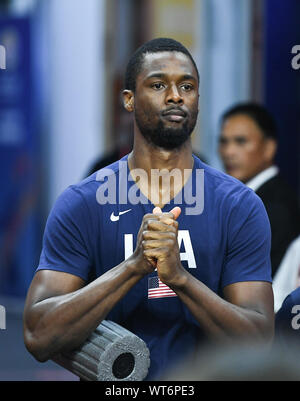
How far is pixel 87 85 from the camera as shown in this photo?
1196 centimetres

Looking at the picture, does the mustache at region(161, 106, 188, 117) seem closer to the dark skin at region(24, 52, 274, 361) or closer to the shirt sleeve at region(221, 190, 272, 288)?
the dark skin at region(24, 52, 274, 361)

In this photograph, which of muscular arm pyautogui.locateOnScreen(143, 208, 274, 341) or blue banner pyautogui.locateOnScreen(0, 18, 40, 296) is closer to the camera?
muscular arm pyautogui.locateOnScreen(143, 208, 274, 341)

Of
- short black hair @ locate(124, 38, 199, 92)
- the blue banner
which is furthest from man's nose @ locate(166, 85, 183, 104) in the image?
the blue banner

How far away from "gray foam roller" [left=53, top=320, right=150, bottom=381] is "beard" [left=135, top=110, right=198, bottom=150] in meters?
0.59

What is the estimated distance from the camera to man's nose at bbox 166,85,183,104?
2.88 metres

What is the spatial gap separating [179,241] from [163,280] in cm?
23

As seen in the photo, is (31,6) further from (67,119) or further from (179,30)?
(179,30)

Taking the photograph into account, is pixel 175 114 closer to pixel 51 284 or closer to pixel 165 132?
pixel 165 132

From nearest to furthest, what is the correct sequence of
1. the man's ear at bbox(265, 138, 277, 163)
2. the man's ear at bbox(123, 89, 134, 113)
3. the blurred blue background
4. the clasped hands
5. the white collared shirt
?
the clasped hands → the man's ear at bbox(123, 89, 134, 113) → the white collared shirt → the man's ear at bbox(265, 138, 277, 163) → the blurred blue background

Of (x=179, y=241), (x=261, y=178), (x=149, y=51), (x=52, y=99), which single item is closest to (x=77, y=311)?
(x=179, y=241)

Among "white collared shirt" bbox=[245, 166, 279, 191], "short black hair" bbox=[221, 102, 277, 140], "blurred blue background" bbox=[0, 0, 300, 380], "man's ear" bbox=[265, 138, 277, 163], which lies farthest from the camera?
"blurred blue background" bbox=[0, 0, 300, 380]

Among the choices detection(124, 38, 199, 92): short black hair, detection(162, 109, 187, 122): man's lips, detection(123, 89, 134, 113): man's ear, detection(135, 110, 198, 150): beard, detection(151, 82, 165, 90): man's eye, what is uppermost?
detection(124, 38, 199, 92): short black hair

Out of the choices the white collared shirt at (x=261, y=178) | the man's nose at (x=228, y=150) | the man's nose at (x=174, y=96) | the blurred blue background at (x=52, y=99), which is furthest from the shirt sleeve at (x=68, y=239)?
the blurred blue background at (x=52, y=99)

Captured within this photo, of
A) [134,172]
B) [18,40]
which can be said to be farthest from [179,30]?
[134,172]
